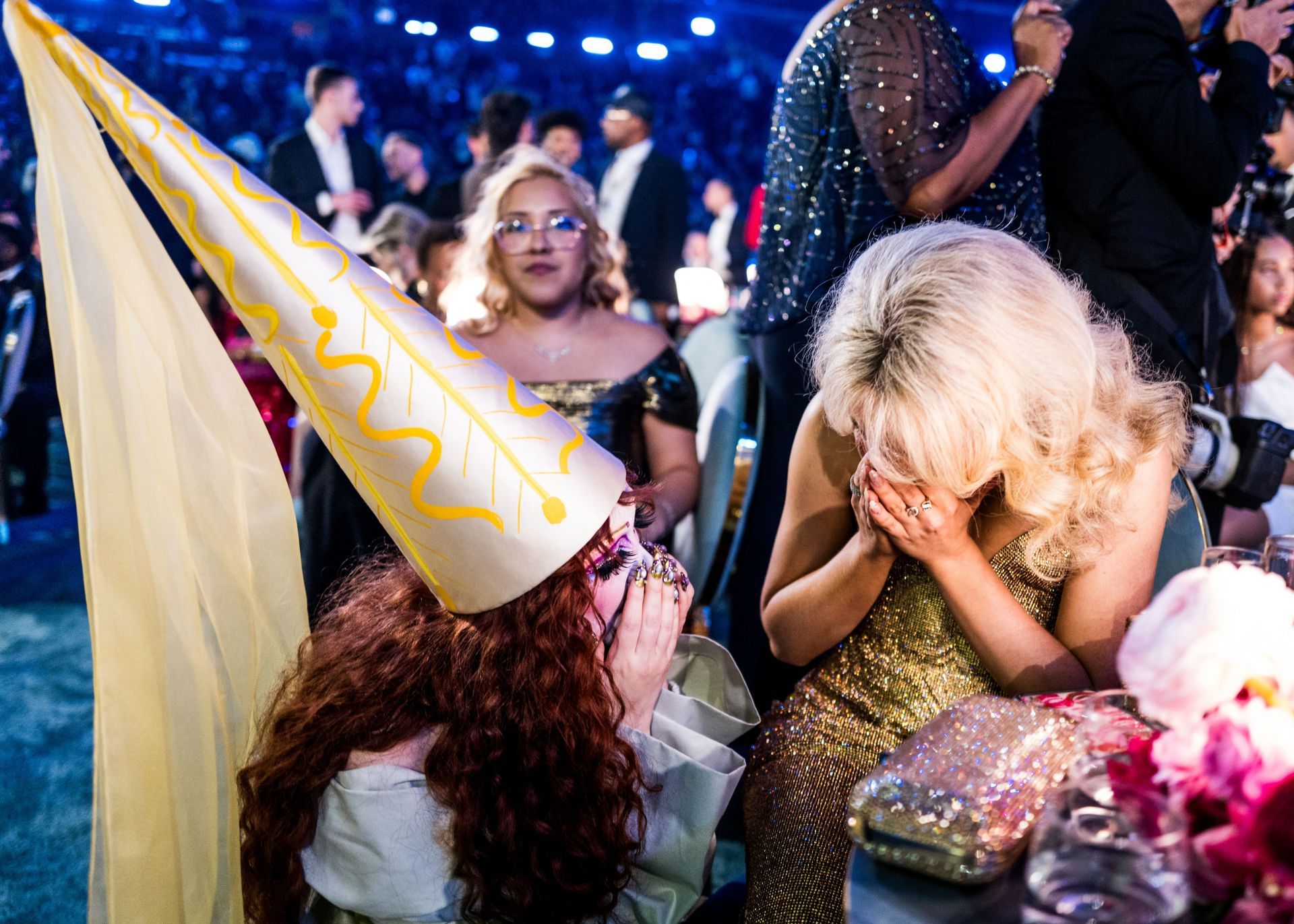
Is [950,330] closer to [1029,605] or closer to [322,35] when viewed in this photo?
[1029,605]

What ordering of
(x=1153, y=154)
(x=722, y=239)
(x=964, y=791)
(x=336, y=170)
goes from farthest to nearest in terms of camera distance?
1. (x=722, y=239)
2. (x=336, y=170)
3. (x=1153, y=154)
4. (x=964, y=791)

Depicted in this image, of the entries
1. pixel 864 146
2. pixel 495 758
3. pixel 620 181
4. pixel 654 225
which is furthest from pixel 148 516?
pixel 620 181

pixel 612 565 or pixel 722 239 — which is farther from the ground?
pixel 612 565

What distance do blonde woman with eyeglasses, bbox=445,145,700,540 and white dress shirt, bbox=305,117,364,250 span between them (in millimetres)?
2983

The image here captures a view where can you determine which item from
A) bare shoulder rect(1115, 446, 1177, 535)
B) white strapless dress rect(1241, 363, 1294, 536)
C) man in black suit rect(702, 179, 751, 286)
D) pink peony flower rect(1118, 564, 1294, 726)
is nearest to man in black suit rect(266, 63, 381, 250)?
man in black suit rect(702, 179, 751, 286)

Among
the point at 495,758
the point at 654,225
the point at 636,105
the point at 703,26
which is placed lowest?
the point at 495,758

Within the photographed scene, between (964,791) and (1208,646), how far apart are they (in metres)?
0.23

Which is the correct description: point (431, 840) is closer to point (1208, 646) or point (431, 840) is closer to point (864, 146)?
point (1208, 646)

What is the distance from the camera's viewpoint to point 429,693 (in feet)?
4.17

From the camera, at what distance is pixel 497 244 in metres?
2.76

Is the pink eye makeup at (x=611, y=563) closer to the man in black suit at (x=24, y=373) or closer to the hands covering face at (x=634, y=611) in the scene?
the hands covering face at (x=634, y=611)

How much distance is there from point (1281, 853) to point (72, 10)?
11211 mm

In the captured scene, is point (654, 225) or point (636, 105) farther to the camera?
point (636, 105)

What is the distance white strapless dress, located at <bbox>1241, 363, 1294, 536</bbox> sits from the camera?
9.56 ft
